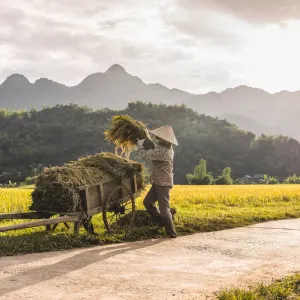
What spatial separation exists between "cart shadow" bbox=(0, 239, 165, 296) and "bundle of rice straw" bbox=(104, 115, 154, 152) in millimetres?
2215

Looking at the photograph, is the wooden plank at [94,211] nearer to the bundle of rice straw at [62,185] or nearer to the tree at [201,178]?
the bundle of rice straw at [62,185]

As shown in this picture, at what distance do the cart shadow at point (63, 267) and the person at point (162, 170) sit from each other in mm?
862

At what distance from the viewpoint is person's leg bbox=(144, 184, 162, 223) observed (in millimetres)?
9797

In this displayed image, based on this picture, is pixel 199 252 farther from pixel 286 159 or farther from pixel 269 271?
pixel 286 159

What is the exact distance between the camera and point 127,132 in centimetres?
985

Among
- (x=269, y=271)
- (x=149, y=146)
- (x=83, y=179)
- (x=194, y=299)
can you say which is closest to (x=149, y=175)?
(x=149, y=146)

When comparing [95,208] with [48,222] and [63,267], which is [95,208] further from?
[63,267]

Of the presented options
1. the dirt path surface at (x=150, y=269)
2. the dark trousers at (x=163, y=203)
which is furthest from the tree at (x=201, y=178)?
the dirt path surface at (x=150, y=269)

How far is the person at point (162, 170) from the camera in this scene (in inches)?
376

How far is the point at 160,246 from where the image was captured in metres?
8.54

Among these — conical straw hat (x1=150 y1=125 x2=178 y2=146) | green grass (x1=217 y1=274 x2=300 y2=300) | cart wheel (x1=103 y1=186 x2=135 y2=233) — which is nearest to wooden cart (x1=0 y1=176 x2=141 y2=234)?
cart wheel (x1=103 y1=186 x2=135 y2=233)

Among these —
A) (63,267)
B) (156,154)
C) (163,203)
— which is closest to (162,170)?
(156,154)

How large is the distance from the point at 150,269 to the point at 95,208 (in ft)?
8.45

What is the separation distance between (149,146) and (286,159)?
240ft
